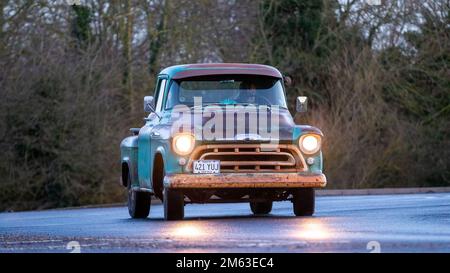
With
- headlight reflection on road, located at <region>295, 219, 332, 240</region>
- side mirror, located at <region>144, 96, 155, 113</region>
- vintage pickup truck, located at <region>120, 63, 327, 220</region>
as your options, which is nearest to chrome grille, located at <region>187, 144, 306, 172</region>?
vintage pickup truck, located at <region>120, 63, 327, 220</region>

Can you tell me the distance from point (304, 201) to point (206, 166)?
1648mm

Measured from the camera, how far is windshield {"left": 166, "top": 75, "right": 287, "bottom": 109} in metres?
20.4

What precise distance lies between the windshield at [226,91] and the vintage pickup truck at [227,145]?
0.5 inches

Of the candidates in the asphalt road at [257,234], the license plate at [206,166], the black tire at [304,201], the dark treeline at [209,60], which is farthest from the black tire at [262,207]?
the dark treeline at [209,60]

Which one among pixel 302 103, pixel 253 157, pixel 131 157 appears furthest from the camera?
pixel 131 157

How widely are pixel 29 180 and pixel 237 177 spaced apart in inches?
762

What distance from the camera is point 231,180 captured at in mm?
18750

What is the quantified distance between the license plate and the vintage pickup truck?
0.04 ft

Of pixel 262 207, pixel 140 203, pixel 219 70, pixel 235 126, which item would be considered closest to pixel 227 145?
pixel 235 126

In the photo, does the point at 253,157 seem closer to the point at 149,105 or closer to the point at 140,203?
the point at 149,105

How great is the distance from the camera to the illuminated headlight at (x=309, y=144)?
19234 mm

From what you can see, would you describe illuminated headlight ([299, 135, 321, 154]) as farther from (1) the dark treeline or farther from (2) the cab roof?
(1) the dark treeline
